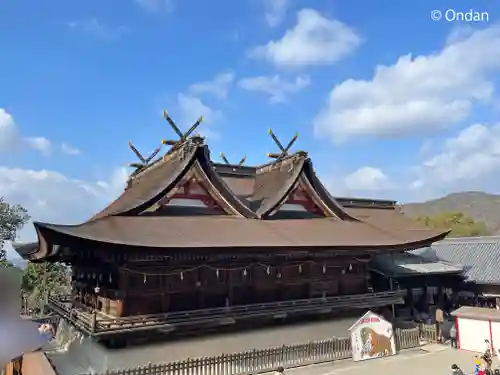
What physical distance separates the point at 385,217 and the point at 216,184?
14742 mm

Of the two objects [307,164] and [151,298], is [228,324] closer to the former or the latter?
[151,298]

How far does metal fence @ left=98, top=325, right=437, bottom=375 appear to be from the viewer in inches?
555

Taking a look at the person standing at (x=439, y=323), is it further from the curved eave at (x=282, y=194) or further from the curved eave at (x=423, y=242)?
the curved eave at (x=282, y=194)

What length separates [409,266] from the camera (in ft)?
78.2

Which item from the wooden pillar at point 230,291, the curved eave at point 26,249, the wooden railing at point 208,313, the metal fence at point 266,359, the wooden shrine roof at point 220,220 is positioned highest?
the wooden shrine roof at point 220,220

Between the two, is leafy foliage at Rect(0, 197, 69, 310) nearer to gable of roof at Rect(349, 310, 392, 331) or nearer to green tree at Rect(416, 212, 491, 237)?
gable of roof at Rect(349, 310, 392, 331)

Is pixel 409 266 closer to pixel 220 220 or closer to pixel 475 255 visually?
pixel 475 255

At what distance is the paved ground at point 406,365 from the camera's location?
52.8ft

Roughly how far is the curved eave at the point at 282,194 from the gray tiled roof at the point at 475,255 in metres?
11.5

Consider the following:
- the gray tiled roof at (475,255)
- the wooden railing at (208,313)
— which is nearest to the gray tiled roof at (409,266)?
the gray tiled roof at (475,255)

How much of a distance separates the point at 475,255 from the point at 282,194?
14713mm

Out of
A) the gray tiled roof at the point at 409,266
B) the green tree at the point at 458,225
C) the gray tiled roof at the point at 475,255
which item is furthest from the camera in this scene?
the green tree at the point at 458,225

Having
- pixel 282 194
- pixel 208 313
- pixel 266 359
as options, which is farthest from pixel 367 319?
pixel 208 313

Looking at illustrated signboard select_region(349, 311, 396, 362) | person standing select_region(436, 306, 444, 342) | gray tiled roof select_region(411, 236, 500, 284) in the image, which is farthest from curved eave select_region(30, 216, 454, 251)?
gray tiled roof select_region(411, 236, 500, 284)
